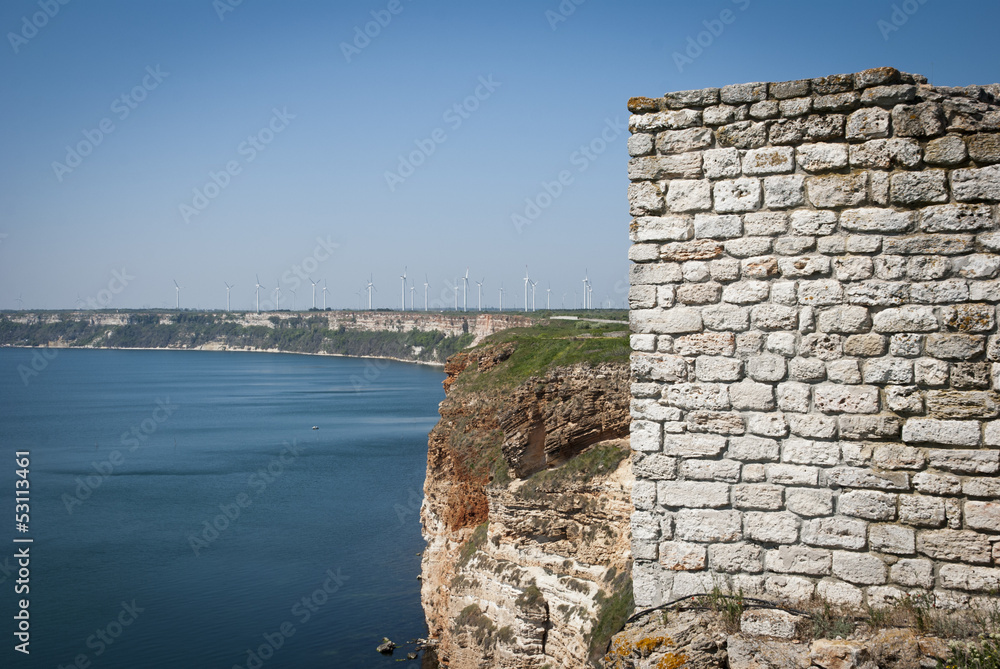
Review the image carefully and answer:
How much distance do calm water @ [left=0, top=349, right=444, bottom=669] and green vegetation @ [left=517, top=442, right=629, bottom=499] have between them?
1012 centimetres

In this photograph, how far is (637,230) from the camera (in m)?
5.99

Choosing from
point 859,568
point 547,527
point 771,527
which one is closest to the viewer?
point 859,568

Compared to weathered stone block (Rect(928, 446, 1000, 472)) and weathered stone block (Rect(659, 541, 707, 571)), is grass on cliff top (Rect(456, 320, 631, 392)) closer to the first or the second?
weathered stone block (Rect(659, 541, 707, 571))

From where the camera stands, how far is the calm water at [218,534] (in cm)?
2353

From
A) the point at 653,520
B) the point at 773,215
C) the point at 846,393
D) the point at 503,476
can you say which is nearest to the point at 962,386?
the point at 846,393

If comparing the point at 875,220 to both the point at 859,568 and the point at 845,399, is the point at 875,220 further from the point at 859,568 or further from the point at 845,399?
the point at 859,568

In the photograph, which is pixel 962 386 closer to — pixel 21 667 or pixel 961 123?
pixel 961 123

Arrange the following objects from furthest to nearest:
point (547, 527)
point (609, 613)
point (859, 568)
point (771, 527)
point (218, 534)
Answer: point (218, 534) < point (547, 527) < point (609, 613) < point (771, 527) < point (859, 568)

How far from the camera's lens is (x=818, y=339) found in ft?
18.1

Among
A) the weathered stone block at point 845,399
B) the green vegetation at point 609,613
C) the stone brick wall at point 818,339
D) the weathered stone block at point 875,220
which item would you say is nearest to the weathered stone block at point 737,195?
the stone brick wall at point 818,339

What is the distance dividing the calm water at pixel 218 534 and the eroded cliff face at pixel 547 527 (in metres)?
7.89

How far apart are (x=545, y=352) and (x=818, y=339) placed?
12.3 m

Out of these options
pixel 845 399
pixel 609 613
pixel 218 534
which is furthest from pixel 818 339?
pixel 218 534

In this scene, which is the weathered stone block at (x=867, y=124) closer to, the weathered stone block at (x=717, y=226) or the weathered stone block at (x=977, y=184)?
the weathered stone block at (x=977, y=184)
